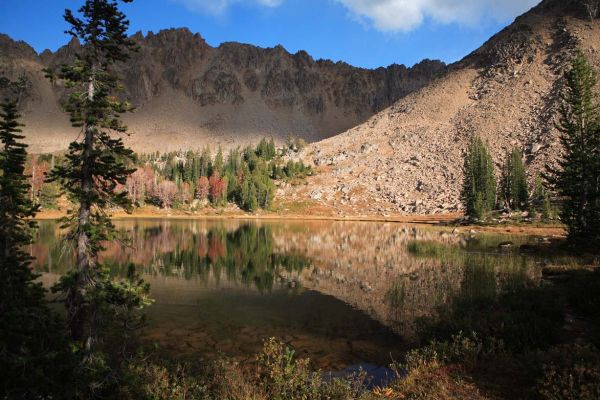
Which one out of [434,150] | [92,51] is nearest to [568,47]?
[434,150]

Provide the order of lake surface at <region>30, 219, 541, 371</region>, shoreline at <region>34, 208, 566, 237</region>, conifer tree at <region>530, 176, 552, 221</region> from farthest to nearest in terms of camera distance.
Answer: shoreline at <region>34, 208, 566, 237</region> → conifer tree at <region>530, 176, 552, 221</region> → lake surface at <region>30, 219, 541, 371</region>

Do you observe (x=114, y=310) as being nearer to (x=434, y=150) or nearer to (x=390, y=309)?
(x=390, y=309)

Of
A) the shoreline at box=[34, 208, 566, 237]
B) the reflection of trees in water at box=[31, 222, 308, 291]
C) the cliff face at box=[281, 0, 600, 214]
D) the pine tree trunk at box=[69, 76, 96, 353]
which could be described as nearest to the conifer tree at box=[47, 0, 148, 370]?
the pine tree trunk at box=[69, 76, 96, 353]

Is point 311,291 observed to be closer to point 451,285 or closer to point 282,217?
point 451,285

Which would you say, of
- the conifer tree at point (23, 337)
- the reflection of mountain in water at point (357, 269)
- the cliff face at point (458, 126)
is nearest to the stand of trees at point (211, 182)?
the cliff face at point (458, 126)

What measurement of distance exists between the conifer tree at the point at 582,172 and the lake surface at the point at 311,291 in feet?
21.2

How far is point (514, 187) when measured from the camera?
290ft

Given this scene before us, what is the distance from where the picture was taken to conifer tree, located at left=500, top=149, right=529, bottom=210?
88562mm

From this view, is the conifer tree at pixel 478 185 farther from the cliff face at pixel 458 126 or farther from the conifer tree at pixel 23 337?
the conifer tree at pixel 23 337

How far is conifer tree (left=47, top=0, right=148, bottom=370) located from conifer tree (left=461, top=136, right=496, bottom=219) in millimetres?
81564

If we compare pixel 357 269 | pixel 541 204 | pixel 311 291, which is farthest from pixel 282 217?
pixel 311 291

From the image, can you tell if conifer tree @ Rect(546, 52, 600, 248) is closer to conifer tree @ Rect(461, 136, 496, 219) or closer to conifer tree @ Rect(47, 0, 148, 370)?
conifer tree @ Rect(47, 0, 148, 370)

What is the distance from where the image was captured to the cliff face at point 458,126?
410 feet

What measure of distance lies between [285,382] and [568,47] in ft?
647
